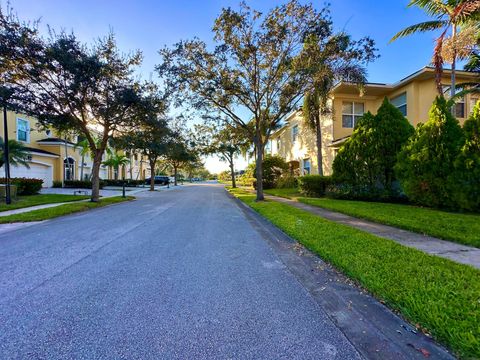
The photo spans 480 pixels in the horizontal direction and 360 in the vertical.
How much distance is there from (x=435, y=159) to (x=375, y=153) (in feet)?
11.6

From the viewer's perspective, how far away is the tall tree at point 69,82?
38.9ft

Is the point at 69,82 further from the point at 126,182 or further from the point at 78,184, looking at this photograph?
the point at 126,182

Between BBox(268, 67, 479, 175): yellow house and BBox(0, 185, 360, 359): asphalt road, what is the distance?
49.8 ft

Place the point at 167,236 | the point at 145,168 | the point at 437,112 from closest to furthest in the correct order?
the point at 167,236, the point at 437,112, the point at 145,168

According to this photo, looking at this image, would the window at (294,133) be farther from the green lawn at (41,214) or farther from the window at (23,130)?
the window at (23,130)

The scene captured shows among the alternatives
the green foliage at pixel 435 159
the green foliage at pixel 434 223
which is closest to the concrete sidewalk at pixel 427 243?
the green foliage at pixel 434 223

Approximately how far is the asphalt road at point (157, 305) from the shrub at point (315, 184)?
38.2 feet

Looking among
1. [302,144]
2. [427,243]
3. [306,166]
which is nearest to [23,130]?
[302,144]

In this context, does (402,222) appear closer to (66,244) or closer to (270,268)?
(270,268)

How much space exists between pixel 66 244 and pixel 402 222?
9032mm

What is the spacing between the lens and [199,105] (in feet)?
51.9

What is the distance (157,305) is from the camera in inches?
128

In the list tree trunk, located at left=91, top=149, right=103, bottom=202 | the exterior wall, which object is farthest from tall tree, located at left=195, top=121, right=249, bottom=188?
tree trunk, located at left=91, top=149, right=103, bottom=202

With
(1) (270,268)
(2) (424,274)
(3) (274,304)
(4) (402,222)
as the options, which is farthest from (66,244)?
(4) (402,222)
